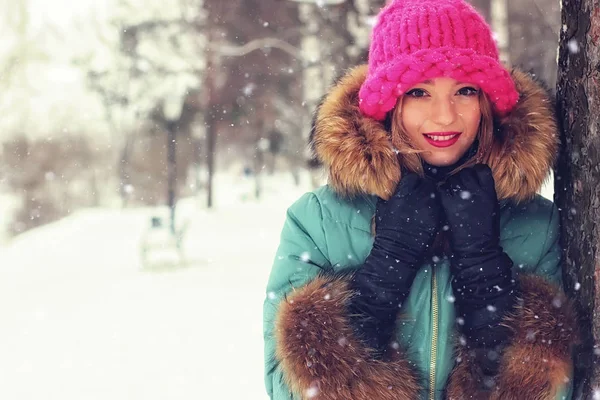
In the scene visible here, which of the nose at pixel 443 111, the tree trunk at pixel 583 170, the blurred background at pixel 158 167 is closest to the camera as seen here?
the tree trunk at pixel 583 170

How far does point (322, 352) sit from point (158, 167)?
831 inches

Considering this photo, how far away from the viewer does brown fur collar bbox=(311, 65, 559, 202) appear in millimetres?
1826

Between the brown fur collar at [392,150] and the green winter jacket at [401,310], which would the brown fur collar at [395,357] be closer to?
the green winter jacket at [401,310]

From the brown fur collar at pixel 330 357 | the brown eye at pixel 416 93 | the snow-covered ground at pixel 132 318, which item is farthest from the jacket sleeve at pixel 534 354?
the snow-covered ground at pixel 132 318

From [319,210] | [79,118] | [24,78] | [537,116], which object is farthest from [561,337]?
[79,118]

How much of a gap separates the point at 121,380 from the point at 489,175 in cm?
401

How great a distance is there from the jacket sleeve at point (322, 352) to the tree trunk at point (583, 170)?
55cm

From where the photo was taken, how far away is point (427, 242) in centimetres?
181

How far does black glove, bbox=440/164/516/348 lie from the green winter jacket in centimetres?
5

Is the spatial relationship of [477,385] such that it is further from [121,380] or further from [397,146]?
[121,380]

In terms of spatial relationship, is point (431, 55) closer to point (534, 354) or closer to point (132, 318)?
point (534, 354)

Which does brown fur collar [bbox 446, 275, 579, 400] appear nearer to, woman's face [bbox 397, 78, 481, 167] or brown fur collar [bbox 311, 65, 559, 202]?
brown fur collar [bbox 311, 65, 559, 202]

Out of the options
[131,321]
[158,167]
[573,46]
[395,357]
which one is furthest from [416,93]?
[158,167]

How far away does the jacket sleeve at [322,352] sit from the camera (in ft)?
5.71
